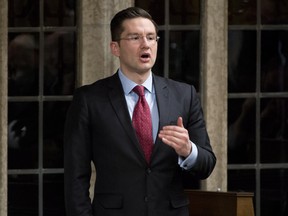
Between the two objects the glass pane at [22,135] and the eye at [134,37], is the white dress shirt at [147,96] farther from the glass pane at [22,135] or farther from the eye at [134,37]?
the glass pane at [22,135]

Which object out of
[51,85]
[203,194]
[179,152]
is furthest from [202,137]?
[51,85]

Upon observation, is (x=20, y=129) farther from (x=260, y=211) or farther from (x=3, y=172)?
(x=260, y=211)

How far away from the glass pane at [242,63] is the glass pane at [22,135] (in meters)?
1.23

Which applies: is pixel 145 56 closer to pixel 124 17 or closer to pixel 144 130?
pixel 124 17

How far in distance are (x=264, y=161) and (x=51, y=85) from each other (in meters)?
1.40

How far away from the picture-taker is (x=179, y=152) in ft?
15.0

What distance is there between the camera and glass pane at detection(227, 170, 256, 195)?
734 centimetres

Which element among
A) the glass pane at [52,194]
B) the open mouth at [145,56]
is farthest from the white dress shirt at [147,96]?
the glass pane at [52,194]

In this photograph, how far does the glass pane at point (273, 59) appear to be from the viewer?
732 centimetres

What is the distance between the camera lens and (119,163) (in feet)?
15.5

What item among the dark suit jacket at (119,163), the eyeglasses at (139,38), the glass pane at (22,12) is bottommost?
the dark suit jacket at (119,163)

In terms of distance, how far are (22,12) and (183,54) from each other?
102 centimetres

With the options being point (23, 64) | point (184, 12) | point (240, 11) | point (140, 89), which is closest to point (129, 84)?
point (140, 89)

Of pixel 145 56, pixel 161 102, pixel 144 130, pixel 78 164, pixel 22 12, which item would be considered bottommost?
pixel 78 164
